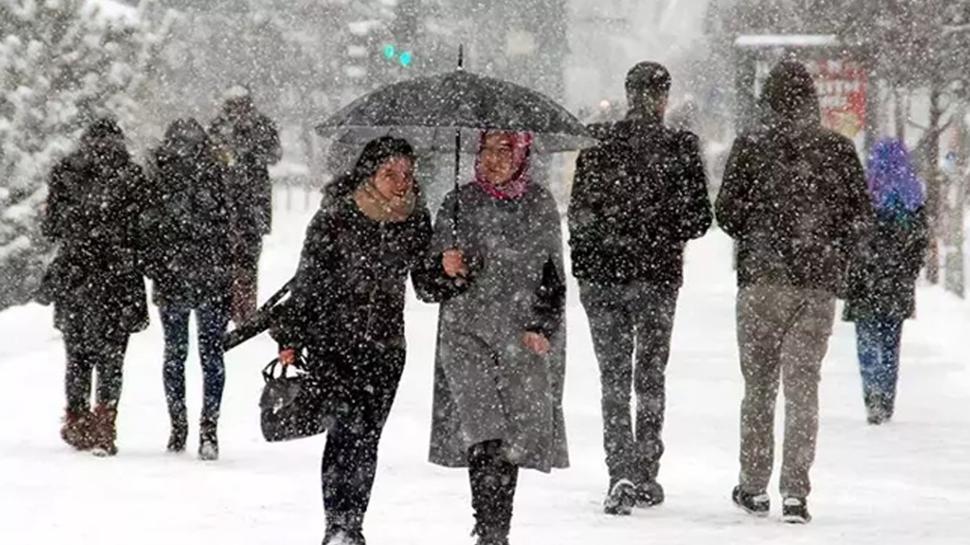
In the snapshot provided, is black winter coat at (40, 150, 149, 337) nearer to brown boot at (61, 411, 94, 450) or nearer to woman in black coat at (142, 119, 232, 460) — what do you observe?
woman in black coat at (142, 119, 232, 460)

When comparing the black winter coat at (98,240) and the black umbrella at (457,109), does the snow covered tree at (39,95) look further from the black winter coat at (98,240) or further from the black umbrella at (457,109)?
the black umbrella at (457,109)

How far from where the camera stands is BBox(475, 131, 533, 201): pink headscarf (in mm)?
7211

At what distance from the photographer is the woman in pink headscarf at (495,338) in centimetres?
713

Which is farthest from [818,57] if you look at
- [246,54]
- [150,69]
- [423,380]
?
[246,54]

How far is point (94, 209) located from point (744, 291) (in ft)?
13.4

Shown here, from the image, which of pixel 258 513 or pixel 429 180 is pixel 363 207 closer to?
pixel 258 513

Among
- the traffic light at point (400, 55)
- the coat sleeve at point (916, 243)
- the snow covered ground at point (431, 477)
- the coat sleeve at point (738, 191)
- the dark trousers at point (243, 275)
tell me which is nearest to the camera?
the snow covered ground at point (431, 477)

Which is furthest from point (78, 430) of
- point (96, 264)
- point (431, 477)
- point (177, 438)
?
point (431, 477)

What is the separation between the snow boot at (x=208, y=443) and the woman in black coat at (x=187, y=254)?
0.03 metres

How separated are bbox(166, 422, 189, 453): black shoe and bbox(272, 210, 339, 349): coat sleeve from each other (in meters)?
3.66

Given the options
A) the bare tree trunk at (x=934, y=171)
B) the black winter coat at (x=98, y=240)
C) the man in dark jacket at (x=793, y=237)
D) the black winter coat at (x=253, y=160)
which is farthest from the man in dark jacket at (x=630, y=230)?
the bare tree trunk at (x=934, y=171)

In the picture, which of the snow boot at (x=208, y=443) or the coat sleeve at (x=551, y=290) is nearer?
the coat sleeve at (x=551, y=290)

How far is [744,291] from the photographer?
8578mm

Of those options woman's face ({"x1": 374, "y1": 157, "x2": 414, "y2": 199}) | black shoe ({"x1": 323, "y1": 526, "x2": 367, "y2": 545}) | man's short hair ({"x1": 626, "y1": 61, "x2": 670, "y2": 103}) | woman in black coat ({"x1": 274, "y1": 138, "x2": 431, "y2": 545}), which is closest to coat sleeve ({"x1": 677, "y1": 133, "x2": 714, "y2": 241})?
man's short hair ({"x1": 626, "y1": 61, "x2": 670, "y2": 103})
